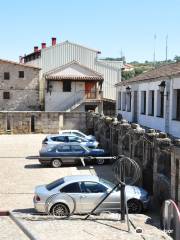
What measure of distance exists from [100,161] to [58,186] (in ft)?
36.4

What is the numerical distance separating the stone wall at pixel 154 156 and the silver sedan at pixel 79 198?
1061 mm

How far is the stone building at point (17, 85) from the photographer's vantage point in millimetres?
50438

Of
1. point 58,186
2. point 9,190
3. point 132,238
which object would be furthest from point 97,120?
point 132,238

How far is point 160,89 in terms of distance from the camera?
2605 centimetres

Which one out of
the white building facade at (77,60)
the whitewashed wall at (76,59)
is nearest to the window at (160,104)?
the white building facade at (77,60)

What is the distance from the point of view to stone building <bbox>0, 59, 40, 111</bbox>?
5044 cm

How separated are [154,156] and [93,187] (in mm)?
3118

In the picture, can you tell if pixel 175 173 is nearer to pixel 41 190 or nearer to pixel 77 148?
pixel 41 190

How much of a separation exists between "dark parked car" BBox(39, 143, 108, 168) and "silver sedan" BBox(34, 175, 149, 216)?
10.1 m

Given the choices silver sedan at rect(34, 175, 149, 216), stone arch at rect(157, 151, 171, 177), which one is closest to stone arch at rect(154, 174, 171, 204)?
stone arch at rect(157, 151, 171, 177)

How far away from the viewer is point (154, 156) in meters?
17.2

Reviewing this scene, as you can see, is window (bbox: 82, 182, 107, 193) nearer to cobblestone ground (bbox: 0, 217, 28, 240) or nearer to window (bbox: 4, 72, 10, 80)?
cobblestone ground (bbox: 0, 217, 28, 240)

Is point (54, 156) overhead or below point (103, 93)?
below

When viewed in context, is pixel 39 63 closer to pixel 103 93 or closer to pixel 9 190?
pixel 103 93
